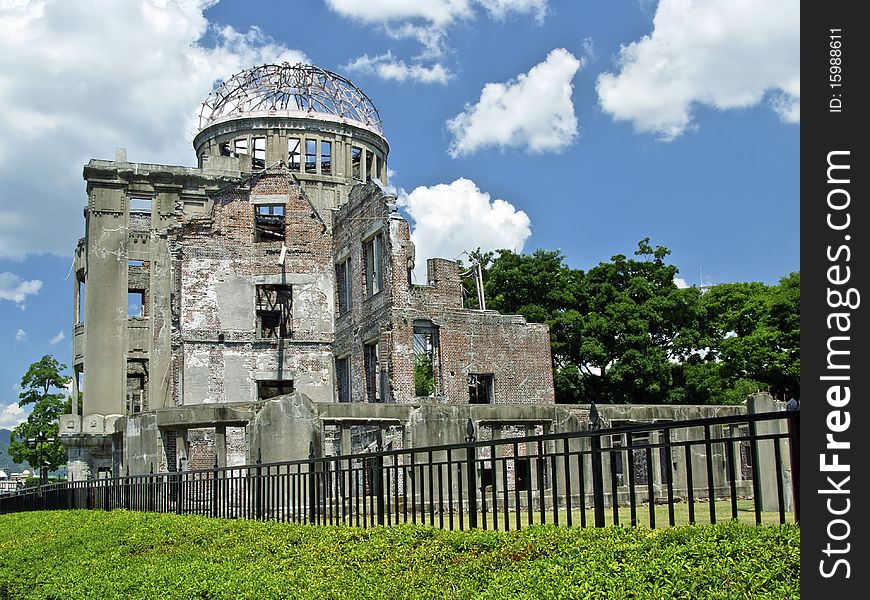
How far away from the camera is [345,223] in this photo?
32594mm

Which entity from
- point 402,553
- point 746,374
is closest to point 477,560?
point 402,553

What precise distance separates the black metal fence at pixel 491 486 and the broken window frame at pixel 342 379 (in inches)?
256

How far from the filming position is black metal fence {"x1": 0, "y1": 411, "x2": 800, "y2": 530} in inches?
240

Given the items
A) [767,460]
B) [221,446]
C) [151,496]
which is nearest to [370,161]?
[221,446]

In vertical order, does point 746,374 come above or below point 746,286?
below

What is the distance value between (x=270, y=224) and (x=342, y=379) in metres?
6.72

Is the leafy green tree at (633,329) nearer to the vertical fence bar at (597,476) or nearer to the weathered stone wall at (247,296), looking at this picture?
the weathered stone wall at (247,296)

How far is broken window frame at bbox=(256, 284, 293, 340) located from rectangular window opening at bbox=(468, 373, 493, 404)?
6.91m

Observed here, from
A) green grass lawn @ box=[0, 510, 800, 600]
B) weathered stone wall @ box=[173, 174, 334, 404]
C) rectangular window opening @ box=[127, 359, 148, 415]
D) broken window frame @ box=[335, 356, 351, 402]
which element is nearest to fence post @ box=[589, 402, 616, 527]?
green grass lawn @ box=[0, 510, 800, 600]

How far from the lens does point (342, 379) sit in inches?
1284

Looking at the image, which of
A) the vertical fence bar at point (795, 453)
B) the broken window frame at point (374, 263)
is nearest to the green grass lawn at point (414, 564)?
the vertical fence bar at point (795, 453)

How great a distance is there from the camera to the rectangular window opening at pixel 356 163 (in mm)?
44353
